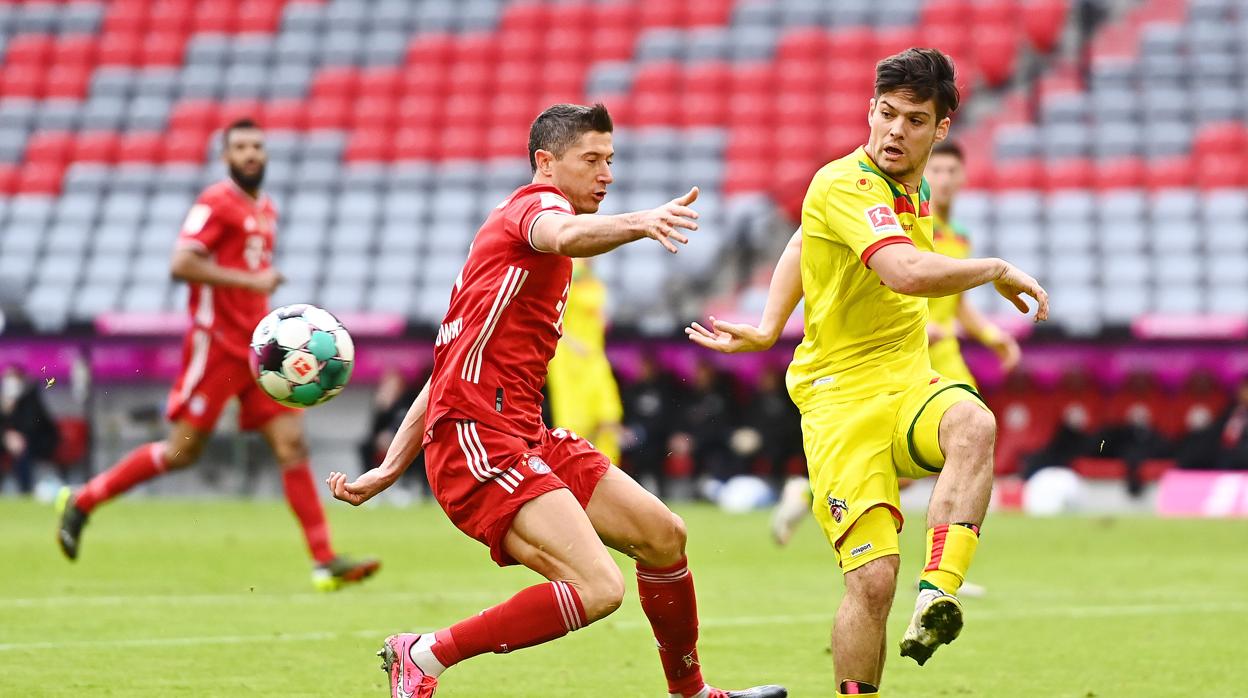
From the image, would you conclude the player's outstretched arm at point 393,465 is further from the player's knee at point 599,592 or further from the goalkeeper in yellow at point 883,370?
the goalkeeper in yellow at point 883,370

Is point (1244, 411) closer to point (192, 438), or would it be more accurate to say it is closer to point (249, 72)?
point (192, 438)

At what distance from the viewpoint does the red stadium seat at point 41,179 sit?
2341cm

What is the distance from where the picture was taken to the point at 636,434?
18.0m

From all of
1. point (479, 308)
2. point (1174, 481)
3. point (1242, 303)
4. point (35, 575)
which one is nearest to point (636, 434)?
point (1174, 481)

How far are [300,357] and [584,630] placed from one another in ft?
7.88

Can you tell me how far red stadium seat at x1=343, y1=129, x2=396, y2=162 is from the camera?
2342 centimetres

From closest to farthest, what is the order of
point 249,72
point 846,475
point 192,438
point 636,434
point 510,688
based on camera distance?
point 846,475 → point 510,688 → point 192,438 → point 636,434 → point 249,72

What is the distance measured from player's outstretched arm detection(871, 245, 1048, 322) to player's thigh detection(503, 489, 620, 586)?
117cm

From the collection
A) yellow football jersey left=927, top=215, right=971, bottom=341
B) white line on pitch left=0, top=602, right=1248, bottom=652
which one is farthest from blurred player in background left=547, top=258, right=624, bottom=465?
white line on pitch left=0, top=602, right=1248, bottom=652

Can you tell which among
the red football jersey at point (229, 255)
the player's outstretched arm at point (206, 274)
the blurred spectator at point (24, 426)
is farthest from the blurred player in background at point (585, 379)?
the blurred spectator at point (24, 426)

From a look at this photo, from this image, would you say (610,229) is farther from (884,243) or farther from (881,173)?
(881,173)

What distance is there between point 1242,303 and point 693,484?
21.0ft

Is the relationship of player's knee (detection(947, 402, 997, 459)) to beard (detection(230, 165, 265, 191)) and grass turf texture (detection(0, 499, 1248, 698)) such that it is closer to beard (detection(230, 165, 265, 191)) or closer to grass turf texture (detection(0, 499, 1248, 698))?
grass turf texture (detection(0, 499, 1248, 698))

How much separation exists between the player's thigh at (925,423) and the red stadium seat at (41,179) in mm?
20322
